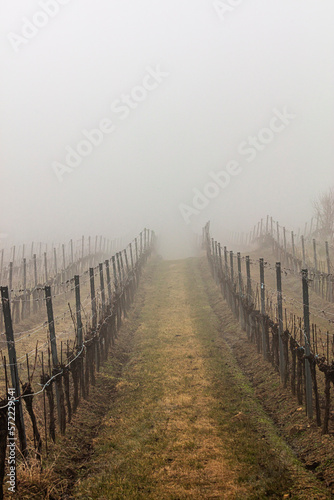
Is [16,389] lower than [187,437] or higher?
higher

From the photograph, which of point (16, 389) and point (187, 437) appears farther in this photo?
point (187, 437)

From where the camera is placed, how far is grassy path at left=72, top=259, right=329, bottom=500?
19.1 feet

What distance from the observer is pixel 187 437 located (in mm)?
7328

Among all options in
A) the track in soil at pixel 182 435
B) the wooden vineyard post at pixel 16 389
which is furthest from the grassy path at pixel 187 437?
the wooden vineyard post at pixel 16 389

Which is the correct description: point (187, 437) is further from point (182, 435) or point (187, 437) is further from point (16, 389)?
point (16, 389)

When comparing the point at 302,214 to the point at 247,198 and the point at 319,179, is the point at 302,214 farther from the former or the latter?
the point at 319,179

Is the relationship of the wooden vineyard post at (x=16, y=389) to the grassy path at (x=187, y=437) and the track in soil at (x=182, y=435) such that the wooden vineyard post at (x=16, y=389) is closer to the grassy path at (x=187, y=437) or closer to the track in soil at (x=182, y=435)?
the track in soil at (x=182, y=435)

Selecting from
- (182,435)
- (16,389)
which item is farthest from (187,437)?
(16,389)

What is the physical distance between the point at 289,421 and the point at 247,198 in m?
86.1

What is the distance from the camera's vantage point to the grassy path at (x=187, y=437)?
5824 mm

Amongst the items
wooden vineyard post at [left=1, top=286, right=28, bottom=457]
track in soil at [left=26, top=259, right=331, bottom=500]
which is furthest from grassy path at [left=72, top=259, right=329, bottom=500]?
wooden vineyard post at [left=1, top=286, right=28, bottom=457]

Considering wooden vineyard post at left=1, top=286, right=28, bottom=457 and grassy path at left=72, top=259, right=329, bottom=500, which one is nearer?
grassy path at left=72, top=259, right=329, bottom=500

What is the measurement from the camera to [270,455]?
6.60 m

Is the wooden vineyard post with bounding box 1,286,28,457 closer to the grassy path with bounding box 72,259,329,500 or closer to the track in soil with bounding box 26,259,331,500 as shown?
the track in soil with bounding box 26,259,331,500
